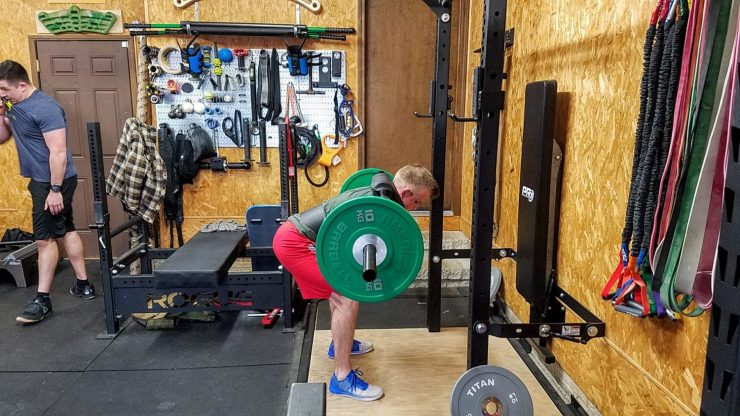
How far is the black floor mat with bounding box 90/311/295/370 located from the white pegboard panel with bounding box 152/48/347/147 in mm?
1658

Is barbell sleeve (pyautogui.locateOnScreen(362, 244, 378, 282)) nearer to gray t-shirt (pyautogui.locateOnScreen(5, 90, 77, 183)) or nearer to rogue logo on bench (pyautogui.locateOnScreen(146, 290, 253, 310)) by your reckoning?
rogue logo on bench (pyautogui.locateOnScreen(146, 290, 253, 310))

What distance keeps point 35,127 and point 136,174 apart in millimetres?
669

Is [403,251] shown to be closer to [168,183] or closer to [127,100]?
[168,183]

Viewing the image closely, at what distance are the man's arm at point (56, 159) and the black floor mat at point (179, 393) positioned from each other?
1241 millimetres

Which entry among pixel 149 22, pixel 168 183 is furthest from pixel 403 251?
pixel 149 22

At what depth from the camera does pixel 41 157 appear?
312cm

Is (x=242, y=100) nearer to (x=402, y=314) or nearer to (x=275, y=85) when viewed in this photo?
(x=275, y=85)

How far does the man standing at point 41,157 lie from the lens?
304 centimetres

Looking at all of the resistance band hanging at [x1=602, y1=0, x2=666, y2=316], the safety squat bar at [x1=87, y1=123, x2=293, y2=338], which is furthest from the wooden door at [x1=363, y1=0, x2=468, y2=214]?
the resistance band hanging at [x1=602, y1=0, x2=666, y2=316]

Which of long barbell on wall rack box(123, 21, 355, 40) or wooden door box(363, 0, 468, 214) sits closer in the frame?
long barbell on wall rack box(123, 21, 355, 40)

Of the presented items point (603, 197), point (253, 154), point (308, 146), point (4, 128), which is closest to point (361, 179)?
point (603, 197)

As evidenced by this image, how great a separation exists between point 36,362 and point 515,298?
8.98ft

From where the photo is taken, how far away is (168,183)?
3.98 m

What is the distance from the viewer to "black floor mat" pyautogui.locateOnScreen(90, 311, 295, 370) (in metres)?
2.67
